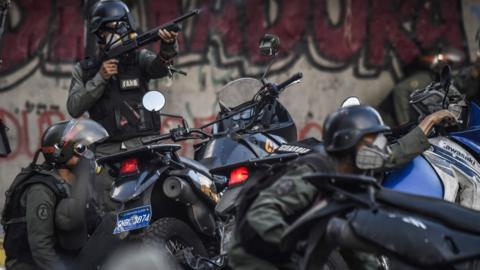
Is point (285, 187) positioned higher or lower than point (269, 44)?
lower

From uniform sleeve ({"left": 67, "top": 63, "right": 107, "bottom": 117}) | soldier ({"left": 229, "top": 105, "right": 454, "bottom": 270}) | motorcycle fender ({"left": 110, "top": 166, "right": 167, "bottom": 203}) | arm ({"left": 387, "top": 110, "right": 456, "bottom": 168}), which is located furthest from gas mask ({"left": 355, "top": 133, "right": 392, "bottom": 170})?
uniform sleeve ({"left": 67, "top": 63, "right": 107, "bottom": 117})

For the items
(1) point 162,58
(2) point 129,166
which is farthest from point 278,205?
(1) point 162,58

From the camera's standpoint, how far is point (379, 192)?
5094mm

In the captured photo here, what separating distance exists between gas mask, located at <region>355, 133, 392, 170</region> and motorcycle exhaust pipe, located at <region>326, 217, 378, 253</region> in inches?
17.2

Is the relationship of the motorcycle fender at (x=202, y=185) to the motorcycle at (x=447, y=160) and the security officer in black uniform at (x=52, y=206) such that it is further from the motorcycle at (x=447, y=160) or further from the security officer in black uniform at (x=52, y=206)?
the motorcycle at (x=447, y=160)

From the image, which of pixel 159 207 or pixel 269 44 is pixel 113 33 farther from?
pixel 159 207

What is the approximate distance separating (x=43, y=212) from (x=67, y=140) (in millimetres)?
535

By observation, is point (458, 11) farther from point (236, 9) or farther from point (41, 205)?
point (41, 205)

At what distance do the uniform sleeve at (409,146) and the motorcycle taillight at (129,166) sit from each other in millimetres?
1540

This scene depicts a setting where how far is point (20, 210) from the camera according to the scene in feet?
24.7

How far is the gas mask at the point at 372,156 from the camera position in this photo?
212 inches

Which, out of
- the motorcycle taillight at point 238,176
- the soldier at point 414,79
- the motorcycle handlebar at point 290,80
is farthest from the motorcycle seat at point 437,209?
the soldier at point 414,79

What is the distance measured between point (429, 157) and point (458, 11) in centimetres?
681

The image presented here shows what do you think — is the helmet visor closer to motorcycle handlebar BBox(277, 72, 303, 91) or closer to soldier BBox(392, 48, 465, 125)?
motorcycle handlebar BBox(277, 72, 303, 91)
